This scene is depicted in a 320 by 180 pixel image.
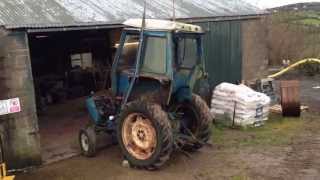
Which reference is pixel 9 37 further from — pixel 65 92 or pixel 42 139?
pixel 65 92

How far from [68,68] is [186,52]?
29.6ft

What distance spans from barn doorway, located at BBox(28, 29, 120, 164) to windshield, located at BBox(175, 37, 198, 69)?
16.6 feet

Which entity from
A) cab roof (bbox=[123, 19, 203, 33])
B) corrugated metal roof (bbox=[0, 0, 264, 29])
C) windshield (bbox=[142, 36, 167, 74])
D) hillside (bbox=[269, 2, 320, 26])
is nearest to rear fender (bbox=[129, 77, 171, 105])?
windshield (bbox=[142, 36, 167, 74])

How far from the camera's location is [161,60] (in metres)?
9.49

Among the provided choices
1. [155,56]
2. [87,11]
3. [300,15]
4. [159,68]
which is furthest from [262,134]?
[300,15]

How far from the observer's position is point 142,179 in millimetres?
9117

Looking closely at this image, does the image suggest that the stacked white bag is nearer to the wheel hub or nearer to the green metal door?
the green metal door

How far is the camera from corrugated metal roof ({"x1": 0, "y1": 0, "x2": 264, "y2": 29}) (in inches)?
373

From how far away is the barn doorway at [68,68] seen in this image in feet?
51.4

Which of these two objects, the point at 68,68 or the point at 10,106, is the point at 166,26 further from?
the point at 68,68

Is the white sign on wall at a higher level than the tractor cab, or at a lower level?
lower

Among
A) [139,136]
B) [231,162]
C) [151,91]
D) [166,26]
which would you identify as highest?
[166,26]

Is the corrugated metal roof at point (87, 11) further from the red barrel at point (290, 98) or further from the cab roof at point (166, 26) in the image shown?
the red barrel at point (290, 98)

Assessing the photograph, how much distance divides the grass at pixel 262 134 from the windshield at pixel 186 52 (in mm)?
2419
